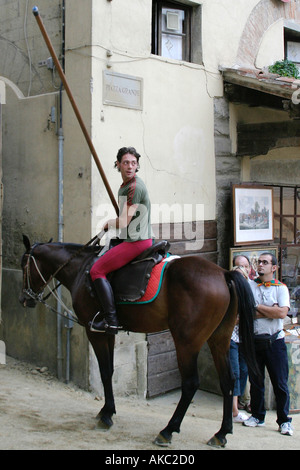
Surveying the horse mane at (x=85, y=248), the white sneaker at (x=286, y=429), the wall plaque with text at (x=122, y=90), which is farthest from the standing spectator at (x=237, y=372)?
the wall plaque with text at (x=122, y=90)

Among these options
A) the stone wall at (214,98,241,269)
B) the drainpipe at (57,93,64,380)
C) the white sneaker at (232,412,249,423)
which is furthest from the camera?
the stone wall at (214,98,241,269)

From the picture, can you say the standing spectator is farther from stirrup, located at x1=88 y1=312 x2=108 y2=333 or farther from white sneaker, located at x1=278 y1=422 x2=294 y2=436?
stirrup, located at x1=88 y1=312 x2=108 y2=333

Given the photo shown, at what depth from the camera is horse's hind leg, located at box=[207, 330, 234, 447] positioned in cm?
482

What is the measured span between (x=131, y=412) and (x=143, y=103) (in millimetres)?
3880

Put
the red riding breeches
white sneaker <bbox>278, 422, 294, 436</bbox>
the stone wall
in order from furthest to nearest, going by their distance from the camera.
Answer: the stone wall < white sneaker <bbox>278, 422, 294, 436</bbox> < the red riding breeches

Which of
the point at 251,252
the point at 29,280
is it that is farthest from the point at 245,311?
the point at 251,252

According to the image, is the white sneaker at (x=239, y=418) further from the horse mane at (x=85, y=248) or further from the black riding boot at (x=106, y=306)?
the horse mane at (x=85, y=248)

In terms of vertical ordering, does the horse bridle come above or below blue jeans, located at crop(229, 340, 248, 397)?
above

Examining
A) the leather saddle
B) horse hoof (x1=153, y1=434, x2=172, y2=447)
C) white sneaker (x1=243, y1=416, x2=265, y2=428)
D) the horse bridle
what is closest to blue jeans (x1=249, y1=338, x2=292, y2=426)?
white sneaker (x1=243, y1=416, x2=265, y2=428)

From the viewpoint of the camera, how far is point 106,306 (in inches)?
190

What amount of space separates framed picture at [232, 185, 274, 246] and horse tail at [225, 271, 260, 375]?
2996mm

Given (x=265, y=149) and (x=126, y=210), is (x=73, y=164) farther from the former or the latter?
(x=265, y=149)

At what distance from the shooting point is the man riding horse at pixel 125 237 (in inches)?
190
